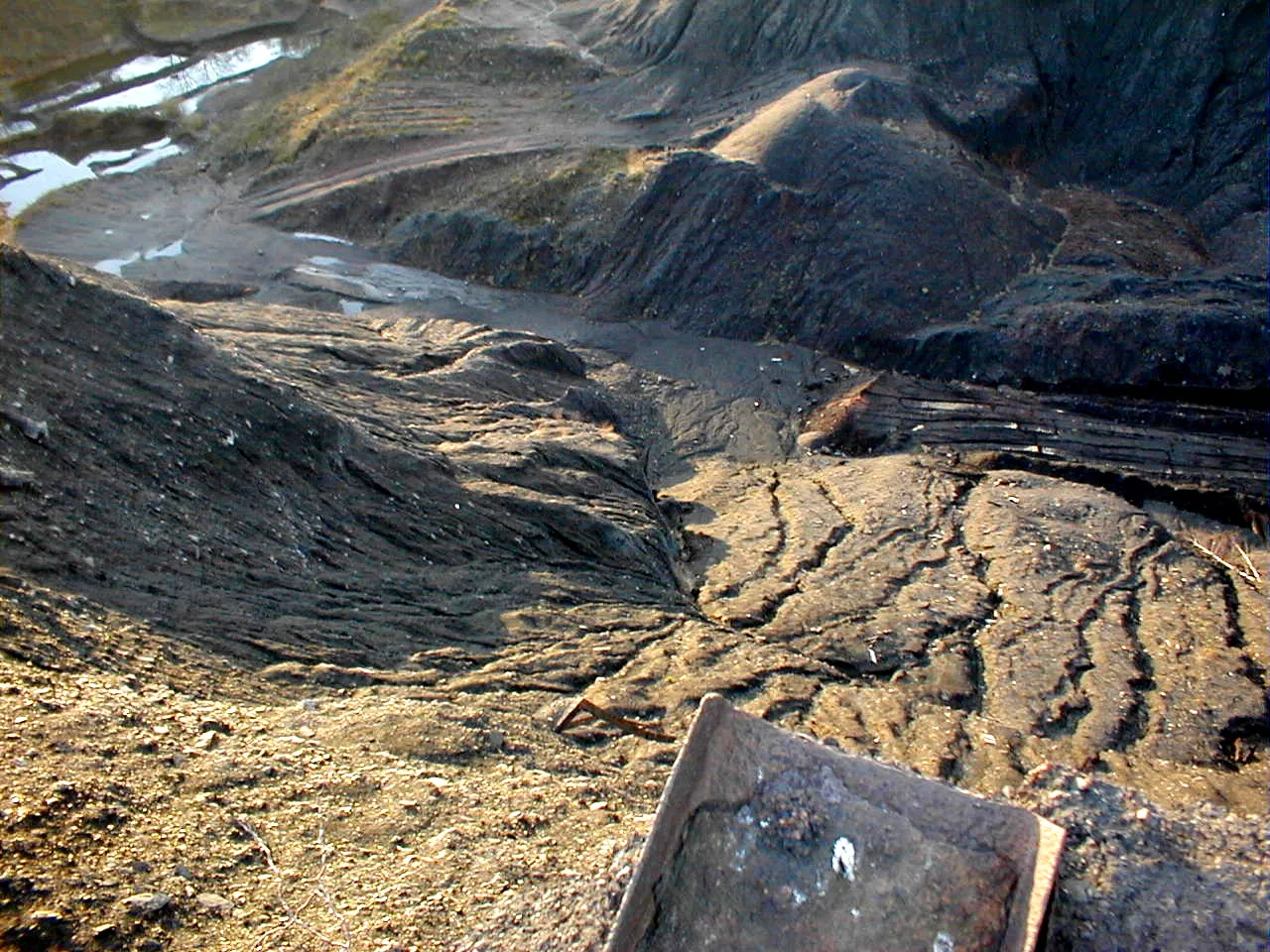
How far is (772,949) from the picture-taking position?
3445 mm

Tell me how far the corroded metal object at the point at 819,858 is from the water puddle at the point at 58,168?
61.8 feet

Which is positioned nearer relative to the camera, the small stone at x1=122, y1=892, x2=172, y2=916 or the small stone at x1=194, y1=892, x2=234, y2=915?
the small stone at x1=122, y1=892, x2=172, y2=916

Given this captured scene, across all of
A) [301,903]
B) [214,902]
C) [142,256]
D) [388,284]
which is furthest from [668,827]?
[142,256]

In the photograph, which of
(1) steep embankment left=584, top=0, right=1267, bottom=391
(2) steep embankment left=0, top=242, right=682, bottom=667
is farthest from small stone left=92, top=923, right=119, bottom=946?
(1) steep embankment left=584, top=0, right=1267, bottom=391

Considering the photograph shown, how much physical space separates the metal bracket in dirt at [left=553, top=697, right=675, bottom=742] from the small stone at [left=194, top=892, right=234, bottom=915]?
8.10 feet

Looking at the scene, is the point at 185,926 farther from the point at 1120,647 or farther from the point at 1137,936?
the point at 1120,647

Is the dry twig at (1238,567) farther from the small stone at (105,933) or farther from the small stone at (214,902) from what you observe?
the small stone at (105,933)

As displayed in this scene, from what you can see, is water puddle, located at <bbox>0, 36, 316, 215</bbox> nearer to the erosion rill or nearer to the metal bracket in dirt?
the erosion rill

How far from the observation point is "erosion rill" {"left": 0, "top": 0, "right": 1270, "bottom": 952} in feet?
13.9

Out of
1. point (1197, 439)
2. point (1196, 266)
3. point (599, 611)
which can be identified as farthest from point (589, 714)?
point (1196, 266)

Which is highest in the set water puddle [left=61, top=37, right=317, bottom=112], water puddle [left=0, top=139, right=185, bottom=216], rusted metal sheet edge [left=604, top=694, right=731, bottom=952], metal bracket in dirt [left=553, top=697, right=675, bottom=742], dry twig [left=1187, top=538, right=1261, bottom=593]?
water puddle [left=61, top=37, right=317, bottom=112]

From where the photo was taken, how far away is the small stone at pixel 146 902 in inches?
140

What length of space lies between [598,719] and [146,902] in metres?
3.05

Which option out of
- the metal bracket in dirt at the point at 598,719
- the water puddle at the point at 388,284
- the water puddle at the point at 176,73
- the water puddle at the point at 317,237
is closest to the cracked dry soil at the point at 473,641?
the metal bracket in dirt at the point at 598,719
